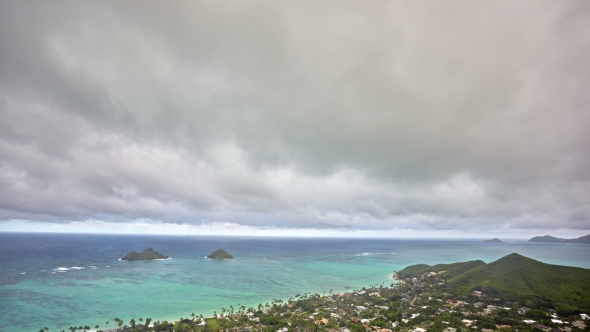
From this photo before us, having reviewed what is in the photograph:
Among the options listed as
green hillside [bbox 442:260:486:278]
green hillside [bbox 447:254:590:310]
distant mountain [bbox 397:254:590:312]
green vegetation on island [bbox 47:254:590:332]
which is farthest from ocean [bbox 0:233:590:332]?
green hillside [bbox 447:254:590:310]

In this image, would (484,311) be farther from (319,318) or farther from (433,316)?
(319,318)

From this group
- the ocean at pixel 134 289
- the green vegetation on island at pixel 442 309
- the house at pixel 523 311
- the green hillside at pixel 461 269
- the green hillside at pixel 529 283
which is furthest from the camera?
the green hillside at pixel 461 269

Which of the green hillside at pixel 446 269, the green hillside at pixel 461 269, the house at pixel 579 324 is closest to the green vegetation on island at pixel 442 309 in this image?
the house at pixel 579 324

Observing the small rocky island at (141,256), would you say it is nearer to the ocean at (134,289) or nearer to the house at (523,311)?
the ocean at (134,289)

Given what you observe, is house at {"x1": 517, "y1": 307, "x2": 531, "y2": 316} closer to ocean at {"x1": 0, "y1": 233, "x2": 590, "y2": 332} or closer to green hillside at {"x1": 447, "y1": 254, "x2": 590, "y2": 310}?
green hillside at {"x1": 447, "y1": 254, "x2": 590, "y2": 310}

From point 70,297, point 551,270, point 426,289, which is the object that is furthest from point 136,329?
point 551,270

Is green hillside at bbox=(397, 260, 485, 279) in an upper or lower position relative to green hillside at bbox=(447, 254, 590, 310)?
lower

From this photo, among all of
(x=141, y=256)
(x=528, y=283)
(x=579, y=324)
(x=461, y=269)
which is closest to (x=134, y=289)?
(x=141, y=256)

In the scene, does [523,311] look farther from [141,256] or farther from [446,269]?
[141,256]
